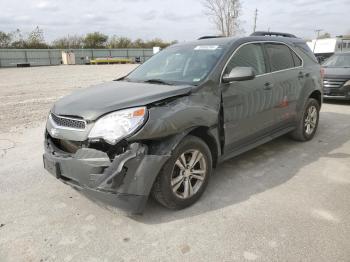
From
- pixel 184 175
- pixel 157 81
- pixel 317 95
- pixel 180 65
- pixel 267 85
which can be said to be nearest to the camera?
pixel 184 175

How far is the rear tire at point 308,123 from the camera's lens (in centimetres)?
545

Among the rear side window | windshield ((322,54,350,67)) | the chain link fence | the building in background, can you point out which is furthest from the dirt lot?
the chain link fence

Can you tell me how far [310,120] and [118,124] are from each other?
13.2 ft

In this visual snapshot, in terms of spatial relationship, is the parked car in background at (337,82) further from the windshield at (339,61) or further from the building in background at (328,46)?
the building in background at (328,46)

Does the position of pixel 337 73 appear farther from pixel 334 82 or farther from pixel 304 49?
pixel 304 49

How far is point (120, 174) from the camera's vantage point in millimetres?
2879

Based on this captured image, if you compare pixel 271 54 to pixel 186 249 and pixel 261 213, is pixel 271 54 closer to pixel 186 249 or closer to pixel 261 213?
pixel 261 213

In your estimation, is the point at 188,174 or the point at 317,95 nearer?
the point at 188,174

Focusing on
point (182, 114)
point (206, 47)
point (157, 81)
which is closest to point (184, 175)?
point (182, 114)

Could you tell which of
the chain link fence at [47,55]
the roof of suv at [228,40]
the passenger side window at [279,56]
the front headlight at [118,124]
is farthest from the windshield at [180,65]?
the chain link fence at [47,55]

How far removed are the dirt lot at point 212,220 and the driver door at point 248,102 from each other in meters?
0.55

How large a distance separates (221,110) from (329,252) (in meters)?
1.79

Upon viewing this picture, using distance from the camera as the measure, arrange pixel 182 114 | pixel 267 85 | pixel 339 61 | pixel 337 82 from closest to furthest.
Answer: pixel 182 114 → pixel 267 85 → pixel 337 82 → pixel 339 61

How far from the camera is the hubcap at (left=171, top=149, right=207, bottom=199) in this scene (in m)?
3.32
